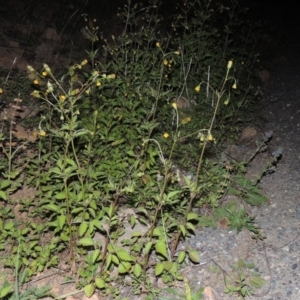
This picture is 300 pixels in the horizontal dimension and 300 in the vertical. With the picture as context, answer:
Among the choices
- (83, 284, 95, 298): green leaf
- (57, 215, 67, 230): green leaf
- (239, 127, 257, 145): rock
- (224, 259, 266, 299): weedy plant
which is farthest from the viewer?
(239, 127, 257, 145): rock

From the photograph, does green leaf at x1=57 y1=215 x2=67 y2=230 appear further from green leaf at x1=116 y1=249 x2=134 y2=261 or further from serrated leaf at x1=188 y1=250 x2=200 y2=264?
serrated leaf at x1=188 y1=250 x2=200 y2=264

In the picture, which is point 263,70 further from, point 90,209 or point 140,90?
point 90,209

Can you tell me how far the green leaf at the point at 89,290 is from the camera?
107 inches

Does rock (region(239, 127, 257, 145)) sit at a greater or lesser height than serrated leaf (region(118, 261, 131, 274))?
lesser

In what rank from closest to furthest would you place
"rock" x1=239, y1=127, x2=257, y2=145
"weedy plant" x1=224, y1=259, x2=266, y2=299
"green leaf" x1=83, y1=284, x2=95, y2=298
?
1. "green leaf" x1=83, y1=284, x2=95, y2=298
2. "weedy plant" x1=224, y1=259, x2=266, y2=299
3. "rock" x1=239, y1=127, x2=257, y2=145

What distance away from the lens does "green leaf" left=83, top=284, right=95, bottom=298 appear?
2721mm

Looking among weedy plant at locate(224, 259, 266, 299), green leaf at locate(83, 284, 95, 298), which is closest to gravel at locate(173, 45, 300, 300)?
weedy plant at locate(224, 259, 266, 299)

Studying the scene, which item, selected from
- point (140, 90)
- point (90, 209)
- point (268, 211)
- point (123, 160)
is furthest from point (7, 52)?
point (268, 211)

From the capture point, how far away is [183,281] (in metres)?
2.91

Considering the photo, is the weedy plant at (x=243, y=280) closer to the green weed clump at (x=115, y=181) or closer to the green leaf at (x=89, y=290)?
the green weed clump at (x=115, y=181)

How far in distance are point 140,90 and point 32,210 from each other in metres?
1.60

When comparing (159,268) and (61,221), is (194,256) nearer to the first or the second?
(159,268)

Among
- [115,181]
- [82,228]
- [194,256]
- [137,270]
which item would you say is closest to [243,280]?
[194,256]

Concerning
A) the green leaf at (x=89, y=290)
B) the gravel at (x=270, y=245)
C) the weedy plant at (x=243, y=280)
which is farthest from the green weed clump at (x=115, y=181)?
the weedy plant at (x=243, y=280)
